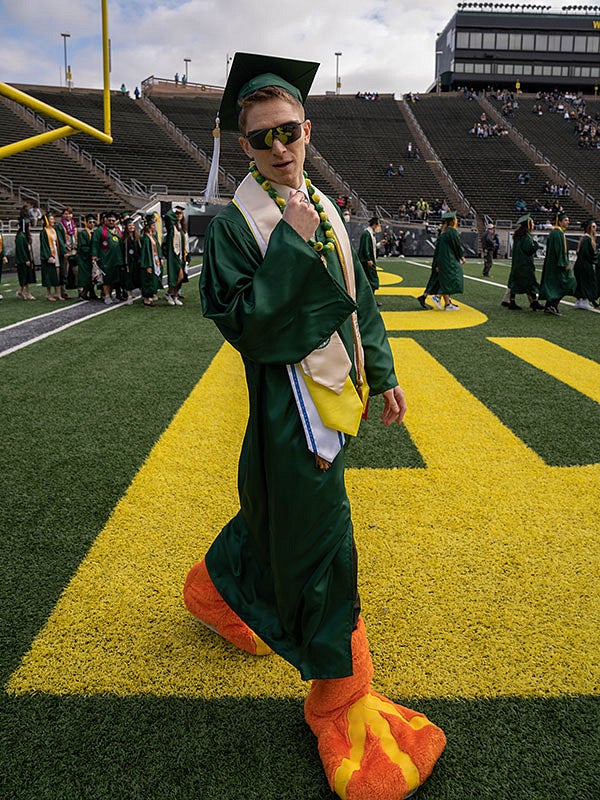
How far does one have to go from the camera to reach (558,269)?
9859 mm

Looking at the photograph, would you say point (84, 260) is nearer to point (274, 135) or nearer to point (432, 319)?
point (432, 319)

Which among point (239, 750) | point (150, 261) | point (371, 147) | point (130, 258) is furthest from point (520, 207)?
point (239, 750)

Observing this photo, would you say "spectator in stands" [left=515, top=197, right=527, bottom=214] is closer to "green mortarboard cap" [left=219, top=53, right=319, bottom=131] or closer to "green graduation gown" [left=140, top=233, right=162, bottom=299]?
"green graduation gown" [left=140, top=233, right=162, bottom=299]

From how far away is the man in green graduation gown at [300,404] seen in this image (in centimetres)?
154

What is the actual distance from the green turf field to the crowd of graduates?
6.47m

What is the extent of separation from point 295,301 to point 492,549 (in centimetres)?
177

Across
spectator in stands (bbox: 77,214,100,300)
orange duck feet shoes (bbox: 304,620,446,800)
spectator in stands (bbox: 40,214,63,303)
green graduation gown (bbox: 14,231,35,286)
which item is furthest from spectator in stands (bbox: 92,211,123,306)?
orange duck feet shoes (bbox: 304,620,446,800)

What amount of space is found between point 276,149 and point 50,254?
11.2 m

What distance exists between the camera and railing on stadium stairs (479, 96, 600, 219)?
35.5 m

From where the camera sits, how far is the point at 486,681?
78.0 inches

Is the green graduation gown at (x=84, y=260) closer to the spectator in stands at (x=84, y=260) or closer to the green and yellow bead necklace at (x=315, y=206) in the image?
the spectator in stands at (x=84, y=260)

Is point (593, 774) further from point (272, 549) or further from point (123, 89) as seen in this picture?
point (123, 89)

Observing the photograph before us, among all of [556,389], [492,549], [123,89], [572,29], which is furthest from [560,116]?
[492,549]

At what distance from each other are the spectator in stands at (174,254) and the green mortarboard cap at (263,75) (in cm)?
976
